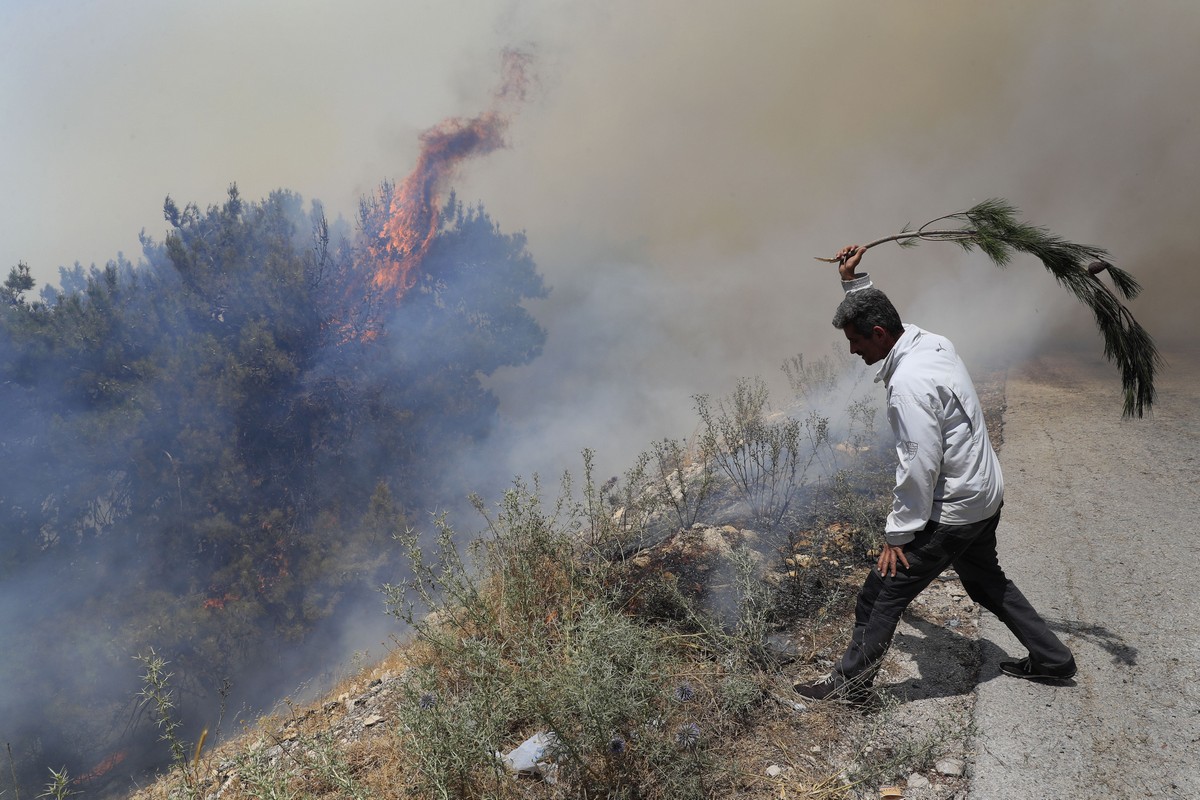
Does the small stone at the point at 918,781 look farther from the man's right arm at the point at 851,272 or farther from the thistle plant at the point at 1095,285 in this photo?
the thistle plant at the point at 1095,285

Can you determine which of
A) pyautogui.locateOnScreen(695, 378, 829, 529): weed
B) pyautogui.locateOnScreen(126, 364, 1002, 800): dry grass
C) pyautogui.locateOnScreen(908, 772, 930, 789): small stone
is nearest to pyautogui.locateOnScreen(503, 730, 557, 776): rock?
pyautogui.locateOnScreen(126, 364, 1002, 800): dry grass

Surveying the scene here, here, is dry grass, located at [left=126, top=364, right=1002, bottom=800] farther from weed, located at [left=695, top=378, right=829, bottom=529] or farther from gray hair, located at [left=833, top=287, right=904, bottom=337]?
gray hair, located at [left=833, top=287, right=904, bottom=337]

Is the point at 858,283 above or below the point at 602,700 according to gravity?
above

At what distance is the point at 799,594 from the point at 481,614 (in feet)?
5.38

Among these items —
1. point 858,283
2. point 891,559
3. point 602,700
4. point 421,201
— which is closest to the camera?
point 602,700

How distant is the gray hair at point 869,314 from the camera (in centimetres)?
244

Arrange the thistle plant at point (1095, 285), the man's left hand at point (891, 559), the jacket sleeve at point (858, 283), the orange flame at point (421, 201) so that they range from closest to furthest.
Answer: the man's left hand at point (891, 559) → the jacket sleeve at point (858, 283) → the thistle plant at point (1095, 285) → the orange flame at point (421, 201)

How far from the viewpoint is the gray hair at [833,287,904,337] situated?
244cm

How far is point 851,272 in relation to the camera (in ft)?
9.14

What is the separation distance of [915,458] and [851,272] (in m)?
0.92

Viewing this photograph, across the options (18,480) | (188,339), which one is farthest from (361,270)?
(18,480)

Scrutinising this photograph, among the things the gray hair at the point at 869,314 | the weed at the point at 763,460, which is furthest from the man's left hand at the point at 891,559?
the weed at the point at 763,460

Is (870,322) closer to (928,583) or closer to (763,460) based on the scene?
(928,583)

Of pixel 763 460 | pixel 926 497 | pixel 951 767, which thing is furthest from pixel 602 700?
pixel 763 460
